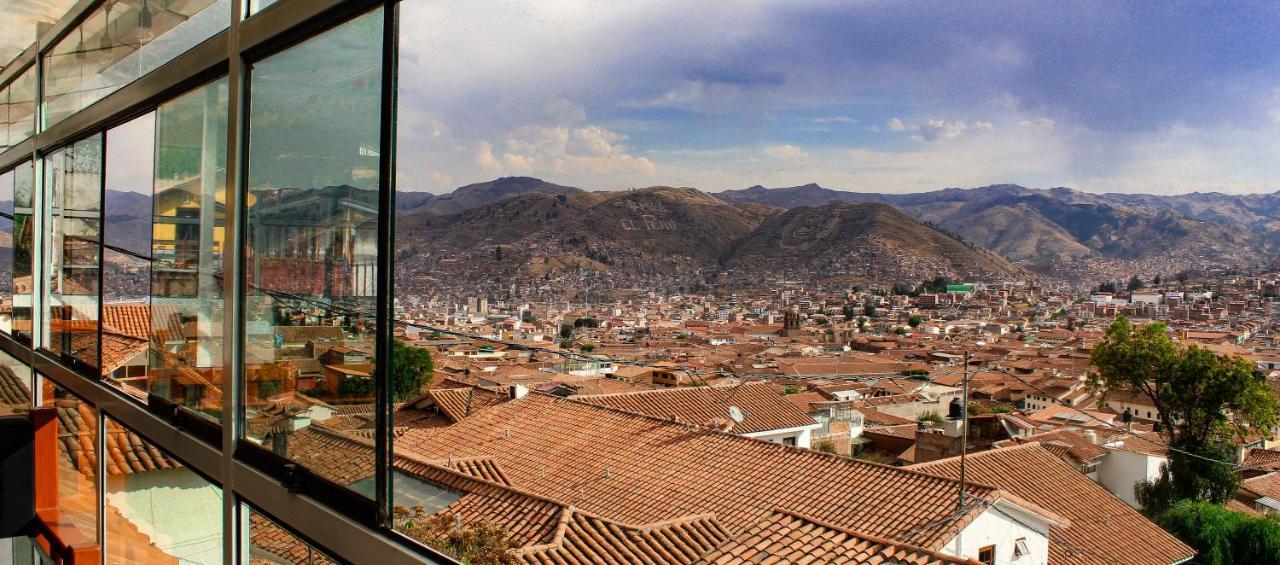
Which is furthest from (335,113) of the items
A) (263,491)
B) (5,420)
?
(5,420)

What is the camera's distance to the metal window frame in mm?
649

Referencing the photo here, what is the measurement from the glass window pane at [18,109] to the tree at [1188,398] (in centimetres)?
1103

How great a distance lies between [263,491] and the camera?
85 cm

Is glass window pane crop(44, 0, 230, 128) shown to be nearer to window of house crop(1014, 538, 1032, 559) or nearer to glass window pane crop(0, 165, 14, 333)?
glass window pane crop(0, 165, 14, 333)

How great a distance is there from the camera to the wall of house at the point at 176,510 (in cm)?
102

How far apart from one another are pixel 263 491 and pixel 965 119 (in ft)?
91.5

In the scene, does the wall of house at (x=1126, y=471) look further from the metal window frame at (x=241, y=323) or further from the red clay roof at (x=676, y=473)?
the metal window frame at (x=241, y=323)

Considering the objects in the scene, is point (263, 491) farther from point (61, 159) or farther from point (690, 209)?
point (690, 209)

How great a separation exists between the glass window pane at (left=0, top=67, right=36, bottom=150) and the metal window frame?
656 mm

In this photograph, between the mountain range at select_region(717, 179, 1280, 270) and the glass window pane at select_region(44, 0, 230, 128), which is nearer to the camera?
the glass window pane at select_region(44, 0, 230, 128)

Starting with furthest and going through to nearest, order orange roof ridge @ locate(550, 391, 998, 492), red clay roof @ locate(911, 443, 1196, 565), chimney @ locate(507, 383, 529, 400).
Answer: chimney @ locate(507, 383, 529, 400)
red clay roof @ locate(911, 443, 1196, 565)
orange roof ridge @ locate(550, 391, 998, 492)

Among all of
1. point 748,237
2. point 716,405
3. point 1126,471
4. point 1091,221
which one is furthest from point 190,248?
point 748,237

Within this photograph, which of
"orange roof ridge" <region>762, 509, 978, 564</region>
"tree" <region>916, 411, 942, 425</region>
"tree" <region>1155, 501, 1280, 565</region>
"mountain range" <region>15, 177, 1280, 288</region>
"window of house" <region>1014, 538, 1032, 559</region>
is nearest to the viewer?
"orange roof ridge" <region>762, 509, 978, 564</region>

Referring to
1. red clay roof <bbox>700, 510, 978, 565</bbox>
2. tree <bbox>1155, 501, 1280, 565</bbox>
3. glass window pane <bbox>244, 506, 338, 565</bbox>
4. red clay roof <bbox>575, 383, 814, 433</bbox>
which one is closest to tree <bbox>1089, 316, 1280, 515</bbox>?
tree <bbox>1155, 501, 1280, 565</bbox>
